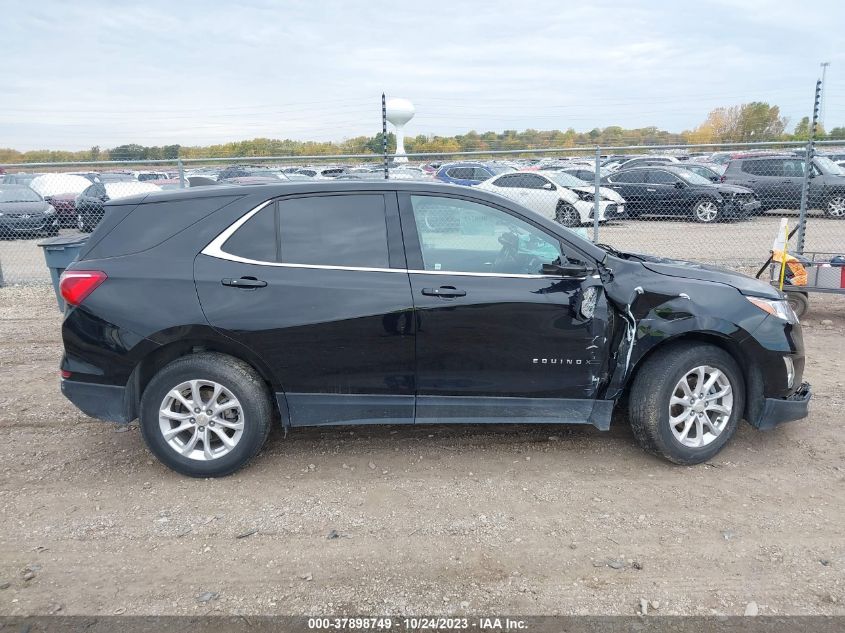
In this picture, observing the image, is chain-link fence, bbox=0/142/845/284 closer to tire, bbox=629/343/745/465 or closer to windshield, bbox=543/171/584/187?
windshield, bbox=543/171/584/187

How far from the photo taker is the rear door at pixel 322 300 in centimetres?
394

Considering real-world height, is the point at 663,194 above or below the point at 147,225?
below

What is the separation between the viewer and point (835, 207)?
1656cm

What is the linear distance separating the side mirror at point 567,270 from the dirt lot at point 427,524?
48.2 inches

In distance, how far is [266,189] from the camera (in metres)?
4.15

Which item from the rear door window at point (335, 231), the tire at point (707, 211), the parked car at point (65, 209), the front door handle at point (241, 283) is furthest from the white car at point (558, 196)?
the parked car at point (65, 209)

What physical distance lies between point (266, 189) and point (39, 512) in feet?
7.52

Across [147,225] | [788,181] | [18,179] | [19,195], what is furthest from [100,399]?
[18,179]

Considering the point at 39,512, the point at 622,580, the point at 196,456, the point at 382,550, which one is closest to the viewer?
the point at 622,580

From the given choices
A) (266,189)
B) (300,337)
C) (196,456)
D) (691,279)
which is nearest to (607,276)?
(691,279)

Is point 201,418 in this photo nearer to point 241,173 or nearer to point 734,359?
point 734,359

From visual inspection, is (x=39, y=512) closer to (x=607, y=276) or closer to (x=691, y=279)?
(x=607, y=276)

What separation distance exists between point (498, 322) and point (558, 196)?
12023 millimetres

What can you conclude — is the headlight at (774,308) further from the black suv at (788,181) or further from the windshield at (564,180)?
the black suv at (788,181)
